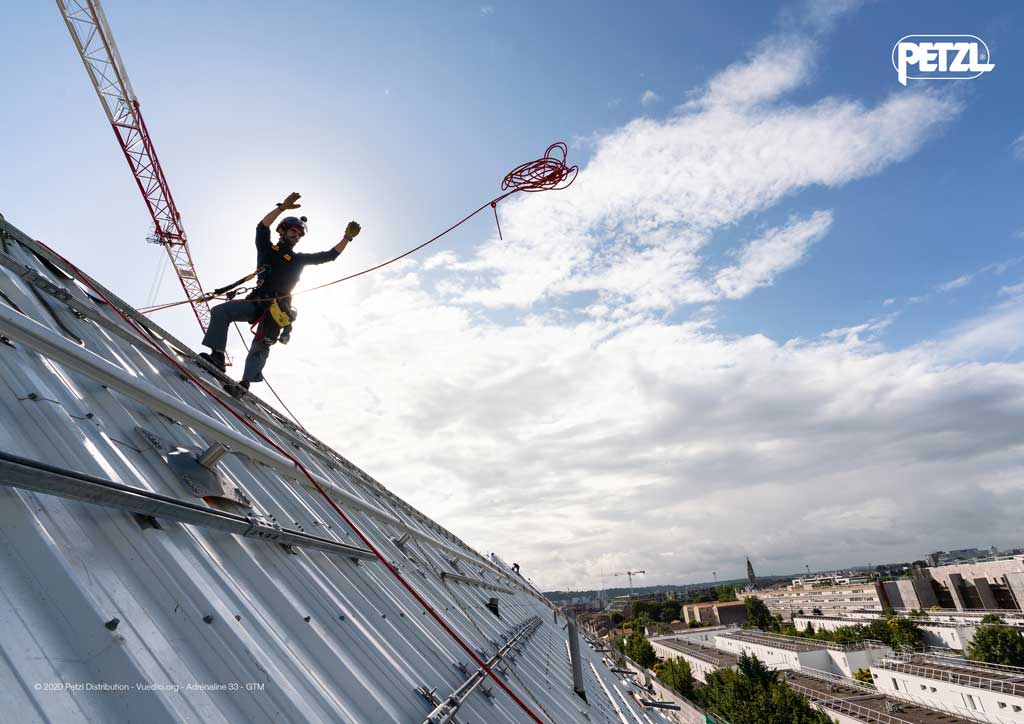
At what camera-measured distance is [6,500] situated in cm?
174

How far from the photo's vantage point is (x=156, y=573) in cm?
207

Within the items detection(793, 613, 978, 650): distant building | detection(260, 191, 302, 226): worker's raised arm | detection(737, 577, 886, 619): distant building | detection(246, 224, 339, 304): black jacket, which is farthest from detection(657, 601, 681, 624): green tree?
detection(260, 191, 302, 226): worker's raised arm

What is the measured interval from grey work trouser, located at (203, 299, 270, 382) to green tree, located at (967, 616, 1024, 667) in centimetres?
6050

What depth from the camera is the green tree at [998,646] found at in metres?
41.2

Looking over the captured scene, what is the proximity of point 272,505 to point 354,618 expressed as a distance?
41.7 inches

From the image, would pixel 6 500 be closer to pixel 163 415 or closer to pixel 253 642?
pixel 253 642

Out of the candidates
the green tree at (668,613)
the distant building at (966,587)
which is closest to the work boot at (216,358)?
the distant building at (966,587)

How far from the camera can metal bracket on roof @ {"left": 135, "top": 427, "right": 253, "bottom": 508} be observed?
9.31 ft

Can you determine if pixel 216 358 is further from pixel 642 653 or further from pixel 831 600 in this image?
pixel 831 600

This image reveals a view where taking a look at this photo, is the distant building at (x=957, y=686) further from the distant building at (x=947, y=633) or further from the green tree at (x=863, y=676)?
the distant building at (x=947, y=633)

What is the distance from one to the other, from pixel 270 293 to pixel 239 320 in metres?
0.55

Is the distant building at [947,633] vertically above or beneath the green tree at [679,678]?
above

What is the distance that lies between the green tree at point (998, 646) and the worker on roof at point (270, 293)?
60.5 meters

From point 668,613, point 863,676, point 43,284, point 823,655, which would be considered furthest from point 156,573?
point 668,613
